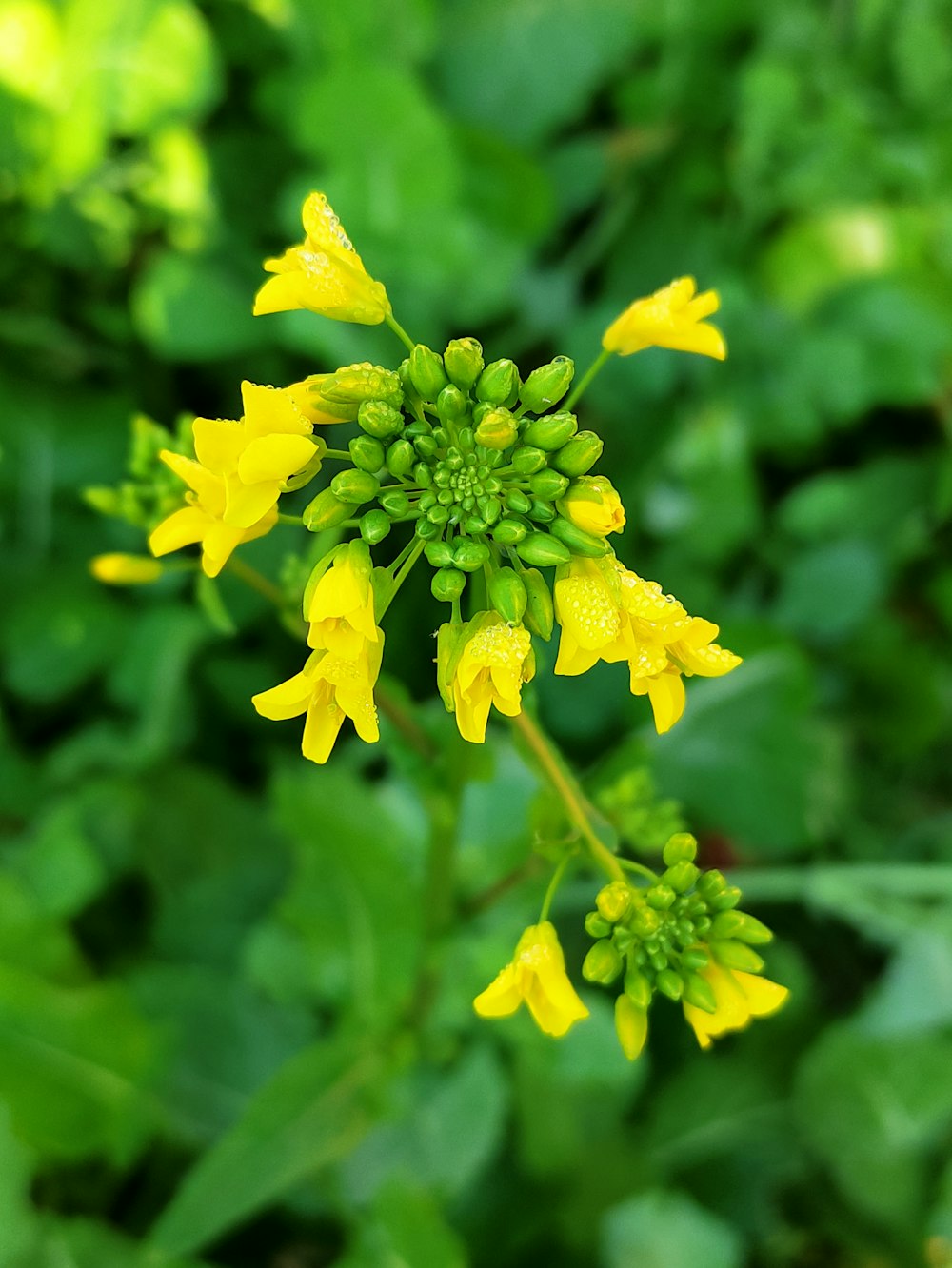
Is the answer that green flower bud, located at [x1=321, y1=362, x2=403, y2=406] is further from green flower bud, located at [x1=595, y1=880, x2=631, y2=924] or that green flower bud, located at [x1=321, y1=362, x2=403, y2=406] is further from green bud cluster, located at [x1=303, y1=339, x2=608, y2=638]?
green flower bud, located at [x1=595, y1=880, x2=631, y2=924]

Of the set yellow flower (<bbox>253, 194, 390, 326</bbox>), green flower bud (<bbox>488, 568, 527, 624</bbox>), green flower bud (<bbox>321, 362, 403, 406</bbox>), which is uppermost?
yellow flower (<bbox>253, 194, 390, 326</bbox>)

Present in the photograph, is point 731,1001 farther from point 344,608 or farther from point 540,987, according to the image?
point 344,608

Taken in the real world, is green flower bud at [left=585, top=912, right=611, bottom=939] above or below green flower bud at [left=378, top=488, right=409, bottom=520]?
below

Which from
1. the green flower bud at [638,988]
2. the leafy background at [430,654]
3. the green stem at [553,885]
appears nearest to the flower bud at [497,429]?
the green stem at [553,885]

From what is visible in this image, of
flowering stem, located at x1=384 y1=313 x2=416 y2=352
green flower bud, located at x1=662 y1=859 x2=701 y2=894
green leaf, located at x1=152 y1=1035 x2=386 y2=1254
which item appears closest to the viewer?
flowering stem, located at x1=384 y1=313 x2=416 y2=352

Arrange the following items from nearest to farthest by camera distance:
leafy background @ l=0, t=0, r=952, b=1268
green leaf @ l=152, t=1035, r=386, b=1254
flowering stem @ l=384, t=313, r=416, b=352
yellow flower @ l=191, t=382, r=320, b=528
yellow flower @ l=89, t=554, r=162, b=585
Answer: yellow flower @ l=191, t=382, r=320, b=528
flowering stem @ l=384, t=313, r=416, b=352
yellow flower @ l=89, t=554, r=162, b=585
green leaf @ l=152, t=1035, r=386, b=1254
leafy background @ l=0, t=0, r=952, b=1268

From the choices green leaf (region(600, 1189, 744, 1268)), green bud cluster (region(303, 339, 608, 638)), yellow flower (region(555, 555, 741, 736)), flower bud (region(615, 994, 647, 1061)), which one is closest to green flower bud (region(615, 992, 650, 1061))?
flower bud (region(615, 994, 647, 1061))

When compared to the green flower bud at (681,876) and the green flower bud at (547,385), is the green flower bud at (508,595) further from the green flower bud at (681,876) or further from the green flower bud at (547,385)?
the green flower bud at (681,876)
